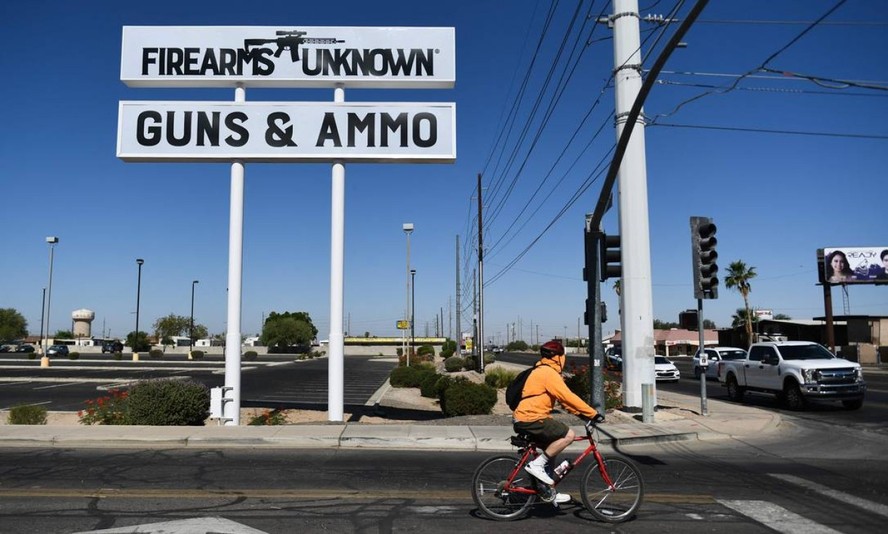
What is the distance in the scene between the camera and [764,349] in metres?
21.2

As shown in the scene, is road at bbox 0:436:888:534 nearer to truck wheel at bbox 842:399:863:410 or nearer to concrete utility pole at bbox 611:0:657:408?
concrete utility pole at bbox 611:0:657:408

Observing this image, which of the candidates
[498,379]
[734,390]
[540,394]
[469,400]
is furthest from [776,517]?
[498,379]

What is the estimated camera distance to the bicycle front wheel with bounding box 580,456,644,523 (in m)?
6.81

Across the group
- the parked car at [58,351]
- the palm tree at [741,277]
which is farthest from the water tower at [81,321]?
the palm tree at [741,277]

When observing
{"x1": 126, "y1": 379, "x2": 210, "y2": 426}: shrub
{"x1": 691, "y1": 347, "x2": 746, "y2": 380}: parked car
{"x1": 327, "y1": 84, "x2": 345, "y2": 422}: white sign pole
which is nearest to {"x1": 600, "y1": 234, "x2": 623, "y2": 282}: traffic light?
{"x1": 327, "y1": 84, "x2": 345, "y2": 422}: white sign pole

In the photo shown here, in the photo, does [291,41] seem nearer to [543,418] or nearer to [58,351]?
[543,418]

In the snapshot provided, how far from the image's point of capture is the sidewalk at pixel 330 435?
1205 centimetres

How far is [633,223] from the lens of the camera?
1825cm

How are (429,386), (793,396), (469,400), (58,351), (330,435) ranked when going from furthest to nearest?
1. (58,351)
2. (429,386)
3. (793,396)
4. (469,400)
5. (330,435)

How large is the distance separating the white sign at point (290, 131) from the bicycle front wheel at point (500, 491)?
33.0ft

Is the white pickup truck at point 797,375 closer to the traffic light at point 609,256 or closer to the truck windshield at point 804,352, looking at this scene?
the truck windshield at point 804,352

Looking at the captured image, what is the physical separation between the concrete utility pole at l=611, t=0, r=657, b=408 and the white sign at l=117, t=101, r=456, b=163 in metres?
5.51

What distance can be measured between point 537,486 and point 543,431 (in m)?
0.63

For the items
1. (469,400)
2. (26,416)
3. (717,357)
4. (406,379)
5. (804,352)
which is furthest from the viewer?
(717,357)
